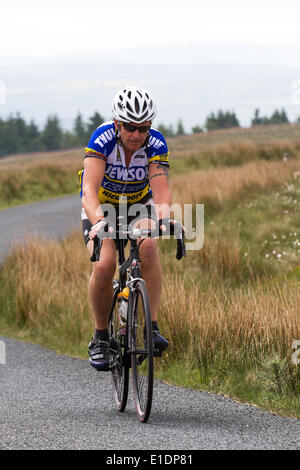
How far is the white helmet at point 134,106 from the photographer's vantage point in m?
4.83

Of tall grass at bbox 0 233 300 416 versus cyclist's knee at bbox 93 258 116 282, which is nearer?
cyclist's knee at bbox 93 258 116 282

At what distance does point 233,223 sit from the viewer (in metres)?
12.6

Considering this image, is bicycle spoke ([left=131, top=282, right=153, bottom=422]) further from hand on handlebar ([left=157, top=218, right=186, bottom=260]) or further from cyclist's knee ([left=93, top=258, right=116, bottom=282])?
cyclist's knee ([left=93, top=258, right=116, bottom=282])

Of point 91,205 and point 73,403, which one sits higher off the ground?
point 91,205

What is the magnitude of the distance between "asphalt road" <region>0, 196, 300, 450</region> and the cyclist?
1.48ft

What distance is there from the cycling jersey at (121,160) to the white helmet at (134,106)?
24 cm

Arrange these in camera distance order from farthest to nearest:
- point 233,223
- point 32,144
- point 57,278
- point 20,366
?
point 32,144, point 233,223, point 57,278, point 20,366

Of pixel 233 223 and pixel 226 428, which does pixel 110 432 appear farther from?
pixel 233 223

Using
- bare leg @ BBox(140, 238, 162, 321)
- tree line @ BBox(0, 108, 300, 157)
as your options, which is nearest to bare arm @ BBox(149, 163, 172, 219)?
bare leg @ BBox(140, 238, 162, 321)

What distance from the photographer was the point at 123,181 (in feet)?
17.2

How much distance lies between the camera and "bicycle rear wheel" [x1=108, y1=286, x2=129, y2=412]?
4.97 meters

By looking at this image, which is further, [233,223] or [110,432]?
[233,223]

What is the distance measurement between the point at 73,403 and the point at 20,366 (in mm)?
1738
